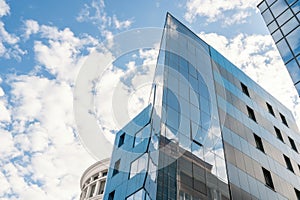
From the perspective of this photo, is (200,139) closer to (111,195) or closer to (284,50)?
(284,50)

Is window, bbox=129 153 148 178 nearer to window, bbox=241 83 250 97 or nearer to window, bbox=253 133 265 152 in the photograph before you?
window, bbox=253 133 265 152

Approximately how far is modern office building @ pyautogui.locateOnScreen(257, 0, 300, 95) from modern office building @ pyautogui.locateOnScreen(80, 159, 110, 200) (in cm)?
4661

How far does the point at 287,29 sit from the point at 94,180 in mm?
52152

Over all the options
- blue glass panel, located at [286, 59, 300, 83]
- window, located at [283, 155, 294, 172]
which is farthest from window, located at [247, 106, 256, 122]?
blue glass panel, located at [286, 59, 300, 83]

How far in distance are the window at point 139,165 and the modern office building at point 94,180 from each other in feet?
118

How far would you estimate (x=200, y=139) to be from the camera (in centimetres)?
2123

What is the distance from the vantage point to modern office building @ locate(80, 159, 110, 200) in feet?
194

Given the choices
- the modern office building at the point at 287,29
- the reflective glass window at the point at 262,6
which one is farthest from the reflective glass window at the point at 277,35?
the reflective glass window at the point at 262,6

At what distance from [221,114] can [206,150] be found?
568 cm

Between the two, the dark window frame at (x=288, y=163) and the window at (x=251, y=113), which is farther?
the window at (x=251, y=113)

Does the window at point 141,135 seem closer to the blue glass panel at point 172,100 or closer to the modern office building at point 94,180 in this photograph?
the blue glass panel at point 172,100

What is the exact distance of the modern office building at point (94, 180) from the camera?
194 ft

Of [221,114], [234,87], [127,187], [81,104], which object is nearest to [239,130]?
[221,114]

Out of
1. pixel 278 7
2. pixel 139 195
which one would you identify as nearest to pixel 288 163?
pixel 278 7
